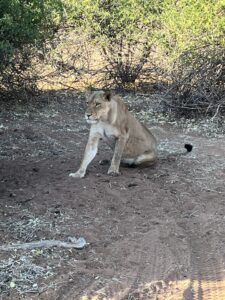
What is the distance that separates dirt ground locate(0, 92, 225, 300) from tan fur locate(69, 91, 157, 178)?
173 millimetres

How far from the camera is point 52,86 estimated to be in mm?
13945

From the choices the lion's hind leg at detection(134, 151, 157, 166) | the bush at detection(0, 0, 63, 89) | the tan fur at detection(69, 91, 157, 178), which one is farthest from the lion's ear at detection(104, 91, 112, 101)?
Answer: the bush at detection(0, 0, 63, 89)

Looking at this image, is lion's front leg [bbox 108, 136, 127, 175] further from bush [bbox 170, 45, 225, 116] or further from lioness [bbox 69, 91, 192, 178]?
bush [bbox 170, 45, 225, 116]

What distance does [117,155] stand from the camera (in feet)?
25.6

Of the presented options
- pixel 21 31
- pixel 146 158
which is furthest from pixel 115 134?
pixel 21 31

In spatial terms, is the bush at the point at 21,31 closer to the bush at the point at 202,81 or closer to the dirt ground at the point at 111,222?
the dirt ground at the point at 111,222

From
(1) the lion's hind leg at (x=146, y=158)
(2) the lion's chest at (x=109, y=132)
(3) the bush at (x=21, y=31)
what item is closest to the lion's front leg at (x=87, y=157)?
(2) the lion's chest at (x=109, y=132)

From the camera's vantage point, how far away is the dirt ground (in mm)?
4746

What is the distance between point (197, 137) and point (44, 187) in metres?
4.21

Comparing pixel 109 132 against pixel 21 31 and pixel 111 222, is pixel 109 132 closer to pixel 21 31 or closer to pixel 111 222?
pixel 111 222

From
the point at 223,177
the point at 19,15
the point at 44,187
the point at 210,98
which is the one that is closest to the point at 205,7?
the point at 210,98

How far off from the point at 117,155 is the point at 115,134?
274 mm

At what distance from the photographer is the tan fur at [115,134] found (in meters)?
7.63

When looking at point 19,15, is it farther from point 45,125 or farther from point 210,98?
point 210,98
